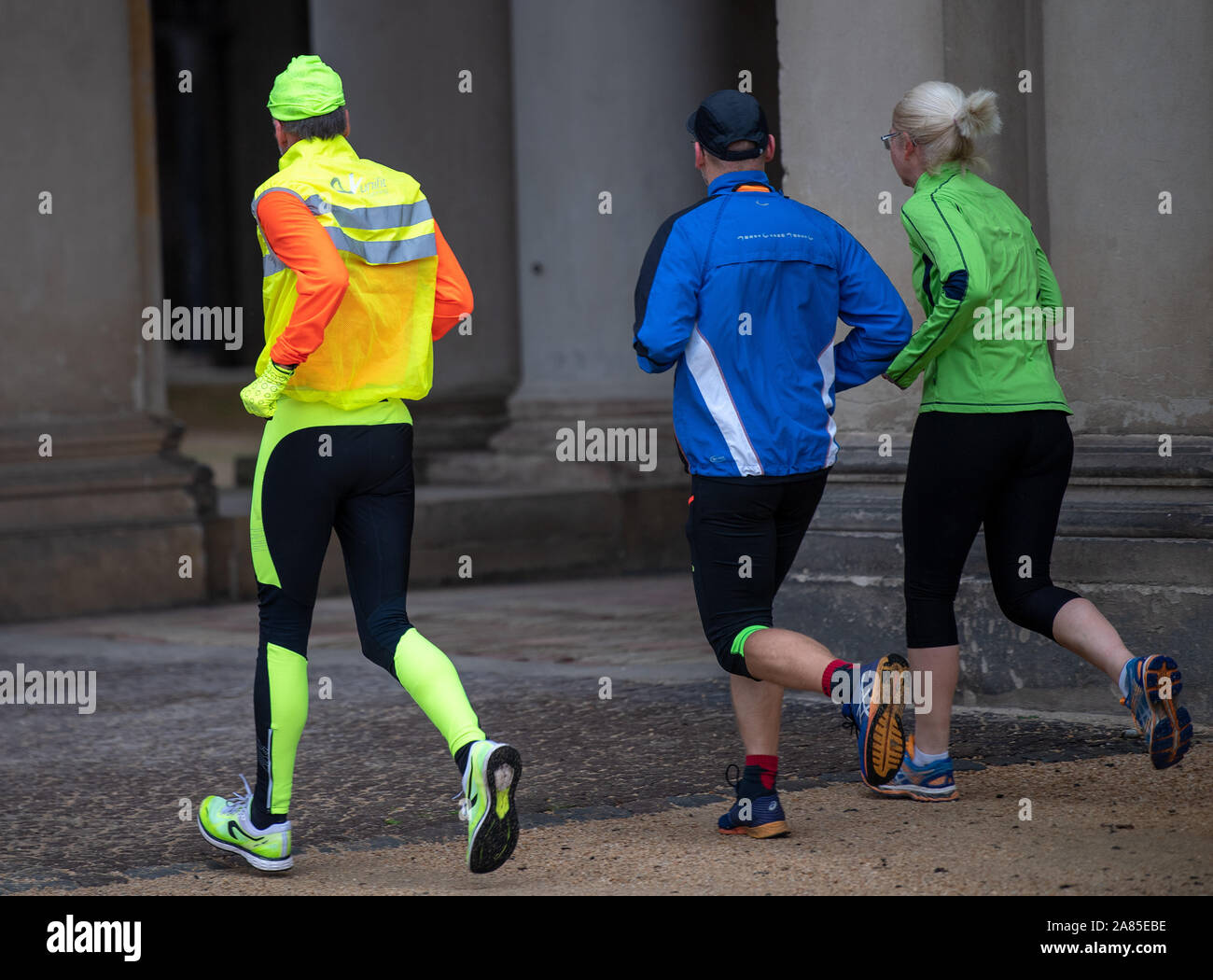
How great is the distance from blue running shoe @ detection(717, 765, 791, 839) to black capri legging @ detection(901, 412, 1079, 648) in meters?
0.65

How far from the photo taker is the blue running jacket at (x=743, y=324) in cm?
430

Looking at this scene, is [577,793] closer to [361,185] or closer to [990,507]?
[990,507]

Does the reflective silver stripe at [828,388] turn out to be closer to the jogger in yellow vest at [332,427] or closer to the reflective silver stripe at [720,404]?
the reflective silver stripe at [720,404]

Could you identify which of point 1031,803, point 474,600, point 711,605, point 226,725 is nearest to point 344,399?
point 711,605

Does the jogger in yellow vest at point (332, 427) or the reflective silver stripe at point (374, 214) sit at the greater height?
the reflective silver stripe at point (374, 214)

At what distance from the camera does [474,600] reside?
9562 mm

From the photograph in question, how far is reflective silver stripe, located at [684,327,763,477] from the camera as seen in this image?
4.32 metres

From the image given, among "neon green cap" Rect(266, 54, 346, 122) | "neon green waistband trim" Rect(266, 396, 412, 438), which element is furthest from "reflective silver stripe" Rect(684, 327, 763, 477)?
"neon green cap" Rect(266, 54, 346, 122)

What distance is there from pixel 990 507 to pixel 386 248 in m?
1.69

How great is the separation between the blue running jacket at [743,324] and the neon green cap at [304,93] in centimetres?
82

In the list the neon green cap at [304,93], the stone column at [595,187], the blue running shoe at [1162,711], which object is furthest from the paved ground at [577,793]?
the stone column at [595,187]

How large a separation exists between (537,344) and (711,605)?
7020 millimetres
